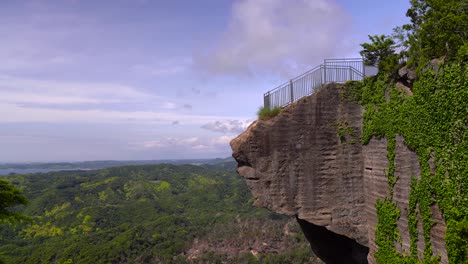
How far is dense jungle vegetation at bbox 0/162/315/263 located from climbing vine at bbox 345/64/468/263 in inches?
1183

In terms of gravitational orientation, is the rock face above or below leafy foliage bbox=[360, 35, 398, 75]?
below

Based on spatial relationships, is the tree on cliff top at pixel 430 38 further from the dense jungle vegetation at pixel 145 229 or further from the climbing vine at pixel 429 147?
the dense jungle vegetation at pixel 145 229

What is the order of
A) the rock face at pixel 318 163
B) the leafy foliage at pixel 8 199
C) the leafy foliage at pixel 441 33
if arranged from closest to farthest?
the leafy foliage at pixel 441 33, the leafy foliage at pixel 8 199, the rock face at pixel 318 163

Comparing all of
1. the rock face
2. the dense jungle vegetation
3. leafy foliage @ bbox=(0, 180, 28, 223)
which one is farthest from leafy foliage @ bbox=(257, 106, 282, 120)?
the dense jungle vegetation

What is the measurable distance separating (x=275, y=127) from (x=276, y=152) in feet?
2.67

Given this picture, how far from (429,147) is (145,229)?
85.6 metres

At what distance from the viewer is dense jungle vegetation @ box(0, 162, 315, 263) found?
71562 mm

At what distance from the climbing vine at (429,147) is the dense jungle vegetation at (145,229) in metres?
30.1

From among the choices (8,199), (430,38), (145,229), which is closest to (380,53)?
(430,38)

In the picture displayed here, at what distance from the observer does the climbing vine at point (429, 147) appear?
296 inches

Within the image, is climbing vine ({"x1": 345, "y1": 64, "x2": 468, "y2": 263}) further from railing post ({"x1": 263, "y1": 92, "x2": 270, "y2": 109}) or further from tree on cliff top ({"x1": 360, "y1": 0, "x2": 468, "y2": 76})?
railing post ({"x1": 263, "y1": 92, "x2": 270, "y2": 109})

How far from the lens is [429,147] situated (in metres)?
8.41

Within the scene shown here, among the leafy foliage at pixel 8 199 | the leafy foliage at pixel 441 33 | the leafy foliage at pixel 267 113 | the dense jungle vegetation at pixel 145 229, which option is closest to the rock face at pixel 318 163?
the leafy foliage at pixel 267 113

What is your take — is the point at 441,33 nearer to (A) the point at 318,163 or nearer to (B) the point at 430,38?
(B) the point at 430,38
